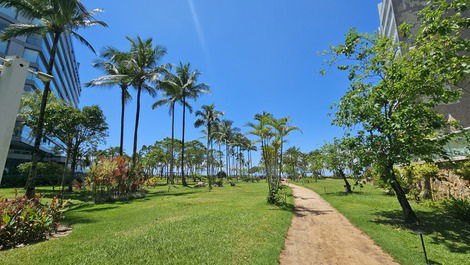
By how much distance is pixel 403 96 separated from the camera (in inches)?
329

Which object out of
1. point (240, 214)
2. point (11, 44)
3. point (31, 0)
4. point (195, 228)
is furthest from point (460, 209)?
point (11, 44)

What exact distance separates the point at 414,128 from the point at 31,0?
19995 millimetres

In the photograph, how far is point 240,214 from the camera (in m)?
10.1

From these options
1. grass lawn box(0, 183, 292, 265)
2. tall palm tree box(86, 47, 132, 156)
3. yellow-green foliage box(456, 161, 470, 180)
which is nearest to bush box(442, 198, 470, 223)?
yellow-green foliage box(456, 161, 470, 180)

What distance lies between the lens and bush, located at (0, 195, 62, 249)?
6.04m

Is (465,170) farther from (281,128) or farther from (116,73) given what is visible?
(116,73)

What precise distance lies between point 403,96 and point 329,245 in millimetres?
6558

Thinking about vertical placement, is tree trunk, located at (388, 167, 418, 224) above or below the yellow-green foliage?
below

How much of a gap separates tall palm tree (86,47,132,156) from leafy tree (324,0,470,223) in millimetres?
19956

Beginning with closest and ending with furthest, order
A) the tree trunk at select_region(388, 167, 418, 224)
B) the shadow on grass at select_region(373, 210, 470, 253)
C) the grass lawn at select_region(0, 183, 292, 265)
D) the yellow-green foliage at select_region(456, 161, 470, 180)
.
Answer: the grass lawn at select_region(0, 183, 292, 265)
the shadow on grass at select_region(373, 210, 470, 253)
the tree trunk at select_region(388, 167, 418, 224)
the yellow-green foliage at select_region(456, 161, 470, 180)

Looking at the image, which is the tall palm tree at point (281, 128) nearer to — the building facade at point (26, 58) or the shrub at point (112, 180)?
the shrub at point (112, 180)

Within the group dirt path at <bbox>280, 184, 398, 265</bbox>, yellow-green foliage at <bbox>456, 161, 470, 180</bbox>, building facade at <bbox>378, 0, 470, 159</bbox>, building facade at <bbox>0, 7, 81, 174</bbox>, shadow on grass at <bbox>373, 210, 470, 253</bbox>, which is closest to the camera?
dirt path at <bbox>280, 184, 398, 265</bbox>

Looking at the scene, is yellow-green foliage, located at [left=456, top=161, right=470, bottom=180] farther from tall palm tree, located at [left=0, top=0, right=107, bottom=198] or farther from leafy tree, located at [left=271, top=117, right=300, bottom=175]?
tall palm tree, located at [left=0, top=0, right=107, bottom=198]

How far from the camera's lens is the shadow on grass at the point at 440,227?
6449 millimetres
